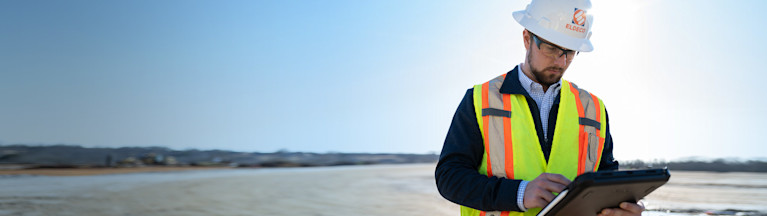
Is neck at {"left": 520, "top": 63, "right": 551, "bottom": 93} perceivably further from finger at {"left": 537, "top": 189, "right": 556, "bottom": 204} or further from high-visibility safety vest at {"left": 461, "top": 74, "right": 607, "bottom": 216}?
finger at {"left": 537, "top": 189, "right": 556, "bottom": 204}

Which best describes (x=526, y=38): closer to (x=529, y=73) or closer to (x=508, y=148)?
(x=529, y=73)

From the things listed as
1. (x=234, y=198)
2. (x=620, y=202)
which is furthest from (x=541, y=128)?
(x=234, y=198)

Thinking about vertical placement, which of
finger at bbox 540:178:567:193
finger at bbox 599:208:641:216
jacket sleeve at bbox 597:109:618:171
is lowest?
finger at bbox 599:208:641:216

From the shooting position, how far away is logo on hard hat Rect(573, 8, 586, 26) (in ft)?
7.91

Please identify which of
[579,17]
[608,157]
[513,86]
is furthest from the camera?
[608,157]

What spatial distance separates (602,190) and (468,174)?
55 centimetres

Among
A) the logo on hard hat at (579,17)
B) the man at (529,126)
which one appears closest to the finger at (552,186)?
the man at (529,126)

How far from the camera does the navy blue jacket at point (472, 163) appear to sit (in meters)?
1.96

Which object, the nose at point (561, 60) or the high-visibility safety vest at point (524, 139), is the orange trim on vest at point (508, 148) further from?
the nose at point (561, 60)

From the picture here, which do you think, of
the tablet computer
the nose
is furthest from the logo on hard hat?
the tablet computer

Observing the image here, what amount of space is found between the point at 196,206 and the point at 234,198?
1429 millimetres

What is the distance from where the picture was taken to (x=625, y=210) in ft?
6.18

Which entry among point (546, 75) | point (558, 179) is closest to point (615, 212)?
point (558, 179)

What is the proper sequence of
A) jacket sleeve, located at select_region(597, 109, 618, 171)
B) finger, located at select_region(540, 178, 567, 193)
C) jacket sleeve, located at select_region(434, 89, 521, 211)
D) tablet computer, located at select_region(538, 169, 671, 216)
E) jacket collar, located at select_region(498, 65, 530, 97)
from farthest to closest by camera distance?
jacket sleeve, located at select_region(597, 109, 618, 171)
jacket collar, located at select_region(498, 65, 530, 97)
jacket sleeve, located at select_region(434, 89, 521, 211)
finger, located at select_region(540, 178, 567, 193)
tablet computer, located at select_region(538, 169, 671, 216)
